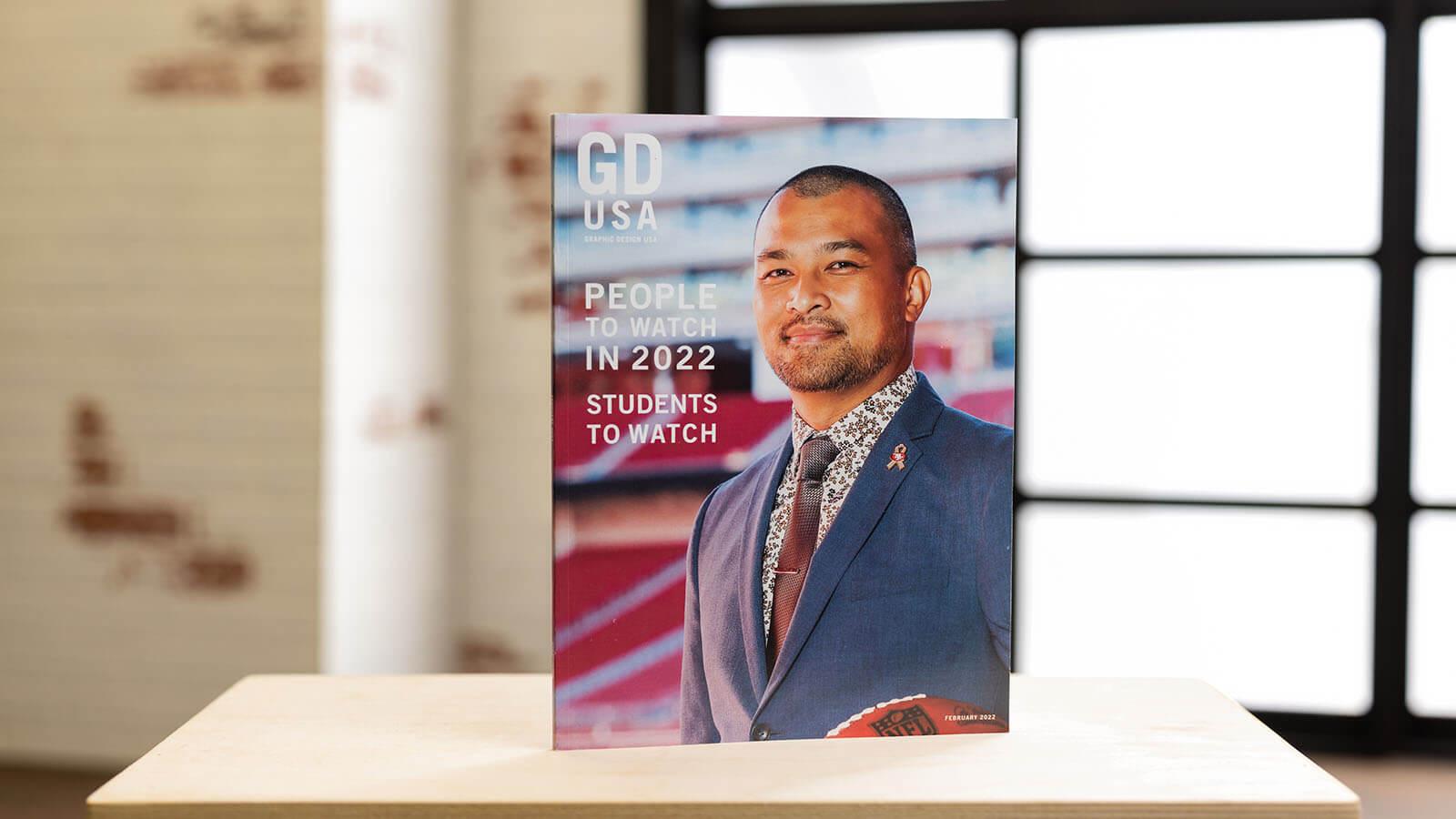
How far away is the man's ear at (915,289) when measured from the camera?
1.08 m

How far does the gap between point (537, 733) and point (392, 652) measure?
1.56 m

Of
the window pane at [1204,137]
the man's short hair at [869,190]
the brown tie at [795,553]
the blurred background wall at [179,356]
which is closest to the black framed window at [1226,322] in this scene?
the window pane at [1204,137]

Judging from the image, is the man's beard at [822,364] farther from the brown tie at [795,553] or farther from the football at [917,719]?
the football at [917,719]

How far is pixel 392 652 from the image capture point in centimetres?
256

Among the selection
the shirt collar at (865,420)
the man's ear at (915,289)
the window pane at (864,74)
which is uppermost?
the window pane at (864,74)

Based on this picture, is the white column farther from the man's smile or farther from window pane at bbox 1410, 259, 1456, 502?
window pane at bbox 1410, 259, 1456, 502

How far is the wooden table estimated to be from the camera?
36.7 inches

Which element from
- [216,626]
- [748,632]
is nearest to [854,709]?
[748,632]

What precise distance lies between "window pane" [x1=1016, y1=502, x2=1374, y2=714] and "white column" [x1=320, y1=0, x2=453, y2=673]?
4.41ft

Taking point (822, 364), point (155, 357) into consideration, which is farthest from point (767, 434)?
point (155, 357)

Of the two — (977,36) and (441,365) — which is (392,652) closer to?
(441,365)

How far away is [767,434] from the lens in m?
1.07

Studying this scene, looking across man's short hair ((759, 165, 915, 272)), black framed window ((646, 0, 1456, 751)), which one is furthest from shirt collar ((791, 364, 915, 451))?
black framed window ((646, 0, 1456, 751))

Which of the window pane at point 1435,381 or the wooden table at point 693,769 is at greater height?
the window pane at point 1435,381
